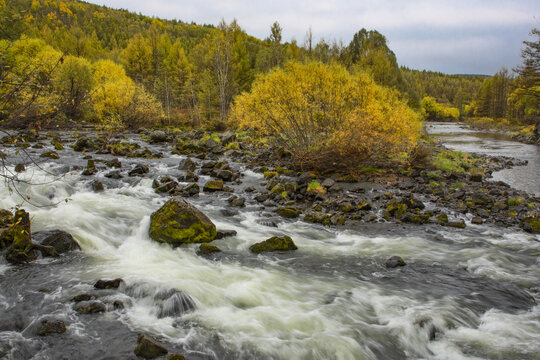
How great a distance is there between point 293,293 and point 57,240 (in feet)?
17.9

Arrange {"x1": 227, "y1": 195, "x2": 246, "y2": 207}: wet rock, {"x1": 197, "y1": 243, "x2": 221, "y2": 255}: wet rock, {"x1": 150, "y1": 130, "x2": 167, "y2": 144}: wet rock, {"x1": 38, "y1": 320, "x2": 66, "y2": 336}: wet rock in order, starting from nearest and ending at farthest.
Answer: {"x1": 38, "y1": 320, "x2": 66, "y2": 336}: wet rock → {"x1": 197, "y1": 243, "x2": 221, "y2": 255}: wet rock → {"x1": 227, "y1": 195, "x2": 246, "y2": 207}: wet rock → {"x1": 150, "y1": 130, "x2": 167, "y2": 144}: wet rock

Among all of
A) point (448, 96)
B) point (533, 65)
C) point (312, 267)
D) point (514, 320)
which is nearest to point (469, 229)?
point (514, 320)

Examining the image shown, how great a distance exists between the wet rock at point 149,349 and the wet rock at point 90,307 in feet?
4.40

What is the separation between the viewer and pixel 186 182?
15.2 metres

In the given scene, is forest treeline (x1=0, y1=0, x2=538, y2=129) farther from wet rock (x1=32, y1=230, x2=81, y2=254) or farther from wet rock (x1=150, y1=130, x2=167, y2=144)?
wet rock (x1=150, y1=130, x2=167, y2=144)

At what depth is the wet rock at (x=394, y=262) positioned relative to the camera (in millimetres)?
7969

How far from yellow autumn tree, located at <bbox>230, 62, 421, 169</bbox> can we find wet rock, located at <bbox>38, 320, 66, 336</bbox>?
44.4 feet

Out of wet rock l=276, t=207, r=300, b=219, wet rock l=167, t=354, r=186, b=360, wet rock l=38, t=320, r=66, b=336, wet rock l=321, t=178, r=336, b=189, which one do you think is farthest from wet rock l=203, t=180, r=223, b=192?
wet rock l=167, t=354, r=186, b=360

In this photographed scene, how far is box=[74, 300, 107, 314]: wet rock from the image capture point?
17.8 ft

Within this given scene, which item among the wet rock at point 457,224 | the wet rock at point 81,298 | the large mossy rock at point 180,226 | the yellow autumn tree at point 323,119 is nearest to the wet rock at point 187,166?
the yellow autumn tree at point 323,119

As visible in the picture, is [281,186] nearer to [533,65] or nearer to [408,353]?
[408,353]

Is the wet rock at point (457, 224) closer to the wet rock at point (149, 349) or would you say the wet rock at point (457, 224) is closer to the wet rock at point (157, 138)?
the wet rock at point (149, 349)

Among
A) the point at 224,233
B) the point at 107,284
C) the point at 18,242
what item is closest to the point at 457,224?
the point at 224,233

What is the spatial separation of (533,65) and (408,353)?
166 ft
